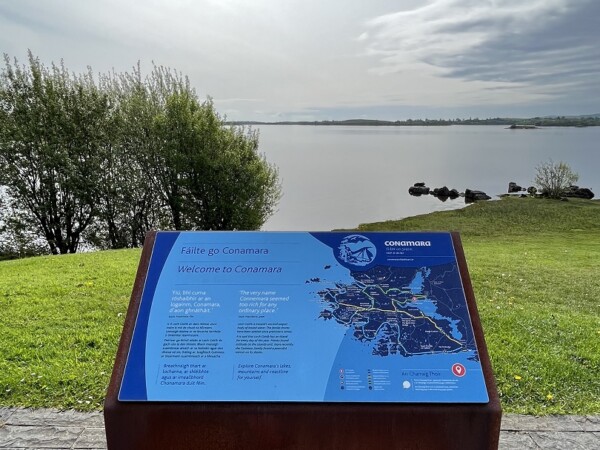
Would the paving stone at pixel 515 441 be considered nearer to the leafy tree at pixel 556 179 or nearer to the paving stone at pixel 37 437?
the paving stone at pixel 37 437

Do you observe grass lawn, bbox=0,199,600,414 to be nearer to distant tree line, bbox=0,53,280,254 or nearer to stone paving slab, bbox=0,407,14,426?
stone paving slab, bbox=0,407,14,426

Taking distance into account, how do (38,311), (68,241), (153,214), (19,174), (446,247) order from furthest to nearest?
(153,214) < (68,241) < (19,174) < (38,311) < (446,247)

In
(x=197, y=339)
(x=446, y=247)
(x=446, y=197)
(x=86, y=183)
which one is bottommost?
(x=446, y=197)

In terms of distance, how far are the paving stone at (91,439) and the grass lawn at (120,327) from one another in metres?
0.45

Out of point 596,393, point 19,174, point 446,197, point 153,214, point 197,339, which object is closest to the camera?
point 197,339

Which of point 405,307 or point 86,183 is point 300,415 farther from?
point 86,183

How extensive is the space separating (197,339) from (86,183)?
23.8 m

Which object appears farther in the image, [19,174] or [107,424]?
[19,174]

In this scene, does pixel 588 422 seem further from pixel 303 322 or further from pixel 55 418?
pixel 55 418

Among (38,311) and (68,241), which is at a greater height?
(38,311)

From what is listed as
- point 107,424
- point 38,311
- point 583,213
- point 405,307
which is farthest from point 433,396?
point 583,213

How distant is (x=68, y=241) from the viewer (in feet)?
83.5

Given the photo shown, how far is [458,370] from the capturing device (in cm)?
304

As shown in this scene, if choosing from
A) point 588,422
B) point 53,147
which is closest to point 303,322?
point 588,422
